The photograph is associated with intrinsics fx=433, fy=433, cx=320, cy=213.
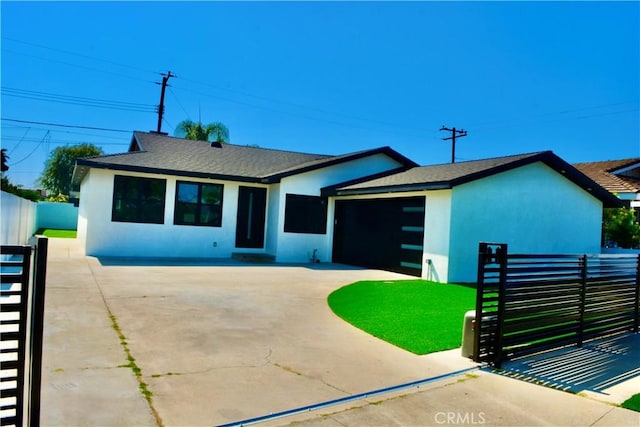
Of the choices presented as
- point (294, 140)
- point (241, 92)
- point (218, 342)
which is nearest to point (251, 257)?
point (218, 342)

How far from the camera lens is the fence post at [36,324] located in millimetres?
2336

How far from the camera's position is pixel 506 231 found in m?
12.7

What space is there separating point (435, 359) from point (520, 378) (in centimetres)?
94

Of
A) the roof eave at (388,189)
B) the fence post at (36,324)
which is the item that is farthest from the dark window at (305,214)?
the fence post at (36,324)

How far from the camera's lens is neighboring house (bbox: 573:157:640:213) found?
73.0ft

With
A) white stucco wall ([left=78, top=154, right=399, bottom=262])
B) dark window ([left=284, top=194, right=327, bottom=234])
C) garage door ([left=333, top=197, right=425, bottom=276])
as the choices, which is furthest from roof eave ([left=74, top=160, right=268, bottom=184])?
garage door ([left=333, top=197, right=425, bottom=276])

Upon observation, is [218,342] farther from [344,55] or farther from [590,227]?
[344,55]

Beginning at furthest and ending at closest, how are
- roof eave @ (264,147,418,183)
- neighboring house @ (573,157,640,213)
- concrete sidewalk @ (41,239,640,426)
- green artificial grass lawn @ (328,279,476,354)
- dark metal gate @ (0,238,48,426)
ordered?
neighboring house @ (573,157,640,213) → roof eave @ (264,147,418,183) → green artificial grass lawn @ (328,279,476,354) → concrete sidewalk @ (41,239,640,426) → dark metal gate @ (0,238,48,426)

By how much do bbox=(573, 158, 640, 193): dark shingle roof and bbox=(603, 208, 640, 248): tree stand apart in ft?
17.2

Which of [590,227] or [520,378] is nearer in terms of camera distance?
Answer: [520,378]

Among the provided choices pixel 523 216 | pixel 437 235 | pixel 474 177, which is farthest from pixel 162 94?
pixel 523 216

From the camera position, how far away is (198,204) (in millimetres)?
15523

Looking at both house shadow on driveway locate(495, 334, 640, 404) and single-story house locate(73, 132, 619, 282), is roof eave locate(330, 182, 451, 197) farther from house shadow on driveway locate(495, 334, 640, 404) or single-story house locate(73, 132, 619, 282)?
house shadow on driveway locate(495, 334, 640, 404)

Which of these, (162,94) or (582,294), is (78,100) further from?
(582,294)
